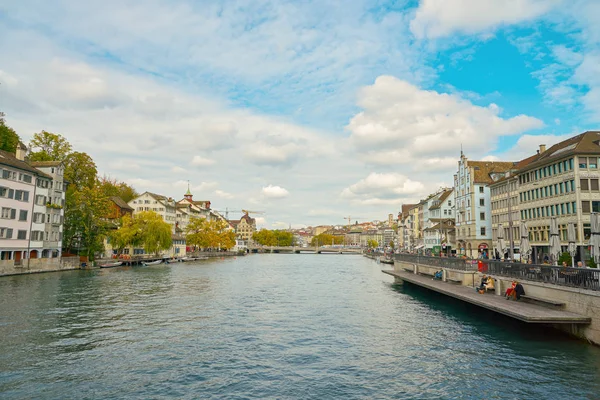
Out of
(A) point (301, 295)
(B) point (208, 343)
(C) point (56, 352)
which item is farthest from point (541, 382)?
(A) point (301, 295)

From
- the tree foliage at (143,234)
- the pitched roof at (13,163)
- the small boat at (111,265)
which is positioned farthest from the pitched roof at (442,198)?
the pitched roof at (13,163)

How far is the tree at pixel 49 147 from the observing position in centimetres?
7800

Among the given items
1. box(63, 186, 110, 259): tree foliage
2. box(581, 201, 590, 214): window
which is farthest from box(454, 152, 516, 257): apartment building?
box(63, 186, 110, 259): tree foliage

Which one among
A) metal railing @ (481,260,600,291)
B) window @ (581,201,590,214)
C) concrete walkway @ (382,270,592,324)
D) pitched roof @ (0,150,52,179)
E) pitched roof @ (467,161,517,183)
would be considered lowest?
concrete walkway @ (382,270,592,324)

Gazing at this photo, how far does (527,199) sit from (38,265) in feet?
231

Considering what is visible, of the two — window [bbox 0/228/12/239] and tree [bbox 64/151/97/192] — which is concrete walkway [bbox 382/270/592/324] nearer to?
window [bbox 0/228/12/239]

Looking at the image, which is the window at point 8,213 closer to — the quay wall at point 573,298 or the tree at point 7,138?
the tree at point 7,138

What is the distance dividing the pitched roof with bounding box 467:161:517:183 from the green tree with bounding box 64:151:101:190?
242 feet

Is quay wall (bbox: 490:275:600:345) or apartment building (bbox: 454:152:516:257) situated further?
→ apartment building (bbox: 454:152:516:257)

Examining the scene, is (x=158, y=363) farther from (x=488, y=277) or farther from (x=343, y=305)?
(x=488, y=277)

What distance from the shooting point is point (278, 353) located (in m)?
19.6

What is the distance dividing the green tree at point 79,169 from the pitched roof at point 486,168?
73.8m

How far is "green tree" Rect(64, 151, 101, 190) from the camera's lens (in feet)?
265

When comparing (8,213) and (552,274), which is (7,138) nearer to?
(8,213)
